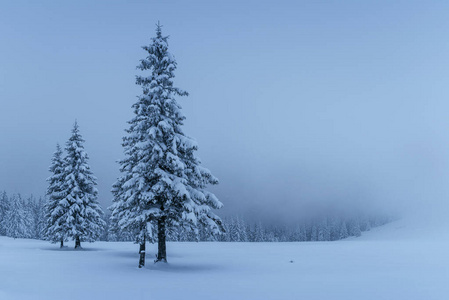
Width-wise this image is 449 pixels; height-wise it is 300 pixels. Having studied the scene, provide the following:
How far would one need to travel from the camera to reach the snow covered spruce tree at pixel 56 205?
39.3 metres

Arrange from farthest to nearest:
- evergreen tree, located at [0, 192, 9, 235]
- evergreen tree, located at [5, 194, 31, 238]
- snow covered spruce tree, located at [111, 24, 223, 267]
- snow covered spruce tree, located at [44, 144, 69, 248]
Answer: evergreen tree, located at [0, 192, 9, 235] → evergreen tree, located at [5, 194, 31, 238] → snow covered spruce tree, located at [44, 144, 69, 248] → snow covered spruce tree, located at [111, 24, 223, 267]

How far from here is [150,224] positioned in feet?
69.6

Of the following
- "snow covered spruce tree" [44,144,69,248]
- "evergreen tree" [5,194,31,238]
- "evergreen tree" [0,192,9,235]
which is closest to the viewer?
"snow covered spruce tree" [44,144,69,248]

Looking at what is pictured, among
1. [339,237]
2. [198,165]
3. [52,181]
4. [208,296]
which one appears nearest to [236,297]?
[208,296]

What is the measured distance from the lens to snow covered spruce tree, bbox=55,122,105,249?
130ft

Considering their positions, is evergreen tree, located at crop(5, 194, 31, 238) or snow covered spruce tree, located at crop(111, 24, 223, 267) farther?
evergreen tree, located at crop(5, 194, 31, 238)

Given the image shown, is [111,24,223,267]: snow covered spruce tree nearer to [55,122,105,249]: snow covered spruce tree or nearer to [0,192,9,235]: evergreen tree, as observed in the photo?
[55,122,105,249]: snow covered spruce tree

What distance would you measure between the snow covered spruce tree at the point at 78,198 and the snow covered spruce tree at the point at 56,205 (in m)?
0.12

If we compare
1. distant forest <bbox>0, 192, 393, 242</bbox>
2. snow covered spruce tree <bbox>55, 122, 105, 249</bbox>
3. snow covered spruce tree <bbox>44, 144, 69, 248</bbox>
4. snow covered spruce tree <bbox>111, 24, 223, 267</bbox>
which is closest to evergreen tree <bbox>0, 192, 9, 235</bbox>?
distant forest <bbox>0, 192, 393, 242</bbox>

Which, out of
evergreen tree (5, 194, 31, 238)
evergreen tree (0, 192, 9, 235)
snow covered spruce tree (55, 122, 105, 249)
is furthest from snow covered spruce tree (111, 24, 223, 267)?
evergreen tree (0, 192, 9, 235)

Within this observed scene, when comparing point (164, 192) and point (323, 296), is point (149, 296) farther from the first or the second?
point (164, 192)

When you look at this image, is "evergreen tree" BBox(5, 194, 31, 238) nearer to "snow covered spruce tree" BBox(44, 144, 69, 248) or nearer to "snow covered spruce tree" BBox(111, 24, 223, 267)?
"snow covered spruce tree" BBox(44, 144, 69, 248)

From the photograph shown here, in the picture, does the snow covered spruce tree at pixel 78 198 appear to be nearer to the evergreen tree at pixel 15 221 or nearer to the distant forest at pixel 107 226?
the distant forest at pixel 107 226

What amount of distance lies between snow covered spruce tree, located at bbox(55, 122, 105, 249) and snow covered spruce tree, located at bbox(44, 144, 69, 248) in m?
0.12
